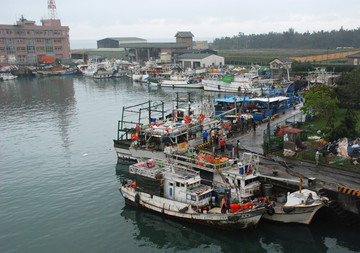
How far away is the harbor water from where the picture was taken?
21.3 m

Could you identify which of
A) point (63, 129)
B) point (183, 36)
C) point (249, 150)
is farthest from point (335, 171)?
point (183, 36)

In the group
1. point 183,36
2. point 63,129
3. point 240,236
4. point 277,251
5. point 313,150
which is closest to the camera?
point 277,251

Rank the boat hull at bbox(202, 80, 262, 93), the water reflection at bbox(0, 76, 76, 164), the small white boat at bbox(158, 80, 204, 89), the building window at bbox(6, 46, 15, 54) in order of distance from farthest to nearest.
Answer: the building window at bbox(6, 46, 15, 54) < the small white boat at bbox(158, 80, 204, 89) < the boat hull at bbox(202, 80, 262, 93) < the water reflection at bbox(0, 76, 76, 164)

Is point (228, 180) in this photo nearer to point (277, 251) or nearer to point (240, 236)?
point (240, 236)

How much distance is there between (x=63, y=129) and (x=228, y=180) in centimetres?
3510

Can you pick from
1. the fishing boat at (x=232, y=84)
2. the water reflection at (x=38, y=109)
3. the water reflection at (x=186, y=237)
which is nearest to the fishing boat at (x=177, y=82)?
the fishing boat at (x=232, y=84)

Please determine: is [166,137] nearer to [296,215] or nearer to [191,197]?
[191,197]

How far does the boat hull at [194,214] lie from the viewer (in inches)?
837

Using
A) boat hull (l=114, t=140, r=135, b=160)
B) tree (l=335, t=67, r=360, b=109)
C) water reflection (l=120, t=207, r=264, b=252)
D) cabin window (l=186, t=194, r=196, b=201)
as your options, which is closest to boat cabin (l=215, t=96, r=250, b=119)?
tree (l=335, t=67, r=360, b=109)

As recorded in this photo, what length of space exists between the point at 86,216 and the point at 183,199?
25.1 feet

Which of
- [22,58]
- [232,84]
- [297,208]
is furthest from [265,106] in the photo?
[22,58]

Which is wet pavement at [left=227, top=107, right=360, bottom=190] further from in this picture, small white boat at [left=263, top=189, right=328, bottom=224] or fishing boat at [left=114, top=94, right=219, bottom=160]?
fishing boat at [left=114, top=94, right=219, bottom=160]

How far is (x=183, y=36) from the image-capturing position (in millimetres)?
165750

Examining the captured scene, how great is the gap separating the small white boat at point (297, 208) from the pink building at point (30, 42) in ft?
501
